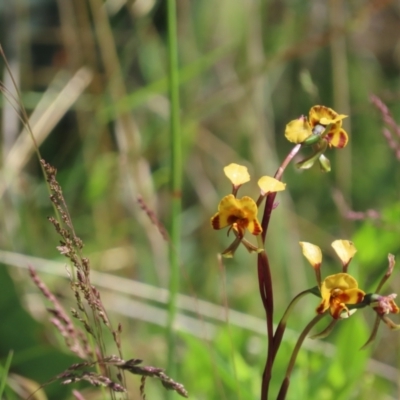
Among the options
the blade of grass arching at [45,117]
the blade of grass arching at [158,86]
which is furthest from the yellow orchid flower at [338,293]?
the blade of grass arching at [45,117]

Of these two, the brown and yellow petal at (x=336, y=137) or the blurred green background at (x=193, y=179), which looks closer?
the brown and yellow petal at (x=336, y=137)

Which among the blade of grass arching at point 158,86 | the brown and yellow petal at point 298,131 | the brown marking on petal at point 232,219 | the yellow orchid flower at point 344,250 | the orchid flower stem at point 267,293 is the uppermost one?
the brown and yellow petal at point 298,131

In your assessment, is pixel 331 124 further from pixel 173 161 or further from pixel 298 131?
pixel 173 161

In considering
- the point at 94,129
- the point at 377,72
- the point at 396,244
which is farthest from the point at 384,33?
the point at 396,244

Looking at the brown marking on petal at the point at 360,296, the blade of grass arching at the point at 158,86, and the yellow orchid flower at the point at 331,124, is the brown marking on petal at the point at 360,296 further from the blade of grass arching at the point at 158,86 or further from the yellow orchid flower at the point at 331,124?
the blade of grass arching at the point at 158,86

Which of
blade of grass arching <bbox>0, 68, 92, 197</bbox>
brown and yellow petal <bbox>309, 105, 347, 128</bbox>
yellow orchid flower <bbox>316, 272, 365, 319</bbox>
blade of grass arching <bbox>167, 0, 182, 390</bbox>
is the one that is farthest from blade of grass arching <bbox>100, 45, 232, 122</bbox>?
yellow orchid flower <bbox>316, 272, 365, 319</bbox>

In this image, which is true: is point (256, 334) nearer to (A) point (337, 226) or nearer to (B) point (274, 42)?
(A) point (337, 226)
